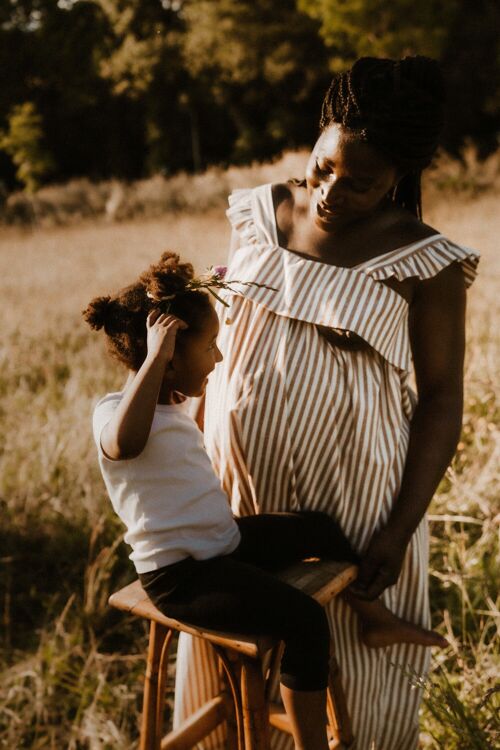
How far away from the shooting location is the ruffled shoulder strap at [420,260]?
1.49 m

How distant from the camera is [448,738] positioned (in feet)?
6.06

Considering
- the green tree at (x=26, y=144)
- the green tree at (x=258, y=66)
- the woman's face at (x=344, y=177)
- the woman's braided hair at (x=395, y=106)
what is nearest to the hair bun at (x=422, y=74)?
the woman's braided hair at (x=395, y=106)

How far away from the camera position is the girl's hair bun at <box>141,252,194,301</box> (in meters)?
1.23

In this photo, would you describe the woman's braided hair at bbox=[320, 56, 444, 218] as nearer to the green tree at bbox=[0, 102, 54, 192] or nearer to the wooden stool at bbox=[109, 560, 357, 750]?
the wooden stool at bbox=[109, 560, 357, 750]

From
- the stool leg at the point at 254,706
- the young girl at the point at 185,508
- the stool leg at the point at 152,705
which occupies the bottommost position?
the stool leg at the point at 152,705

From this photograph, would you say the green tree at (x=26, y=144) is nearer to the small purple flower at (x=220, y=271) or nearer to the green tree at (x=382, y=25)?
the green tree at (x=382, y=25)

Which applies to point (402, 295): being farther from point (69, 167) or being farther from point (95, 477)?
point (69, 167)

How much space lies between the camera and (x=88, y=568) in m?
2.57

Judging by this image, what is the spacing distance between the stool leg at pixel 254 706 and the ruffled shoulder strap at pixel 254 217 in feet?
3.05

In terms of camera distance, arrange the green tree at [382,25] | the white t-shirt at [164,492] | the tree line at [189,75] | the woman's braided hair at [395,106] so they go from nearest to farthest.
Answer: the white t-shirt at [164,492] < the woman's braided hair at [395,106] < the green tree at [382,25] < the tree line at [189,75]

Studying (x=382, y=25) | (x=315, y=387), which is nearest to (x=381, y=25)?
(x=382, y=25)

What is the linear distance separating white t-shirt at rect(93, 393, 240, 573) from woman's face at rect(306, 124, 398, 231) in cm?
58

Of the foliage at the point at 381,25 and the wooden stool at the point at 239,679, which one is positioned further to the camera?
the foliage at the point at 381,25

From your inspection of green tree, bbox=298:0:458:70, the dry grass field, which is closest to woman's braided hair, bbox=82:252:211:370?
the dry grass field
